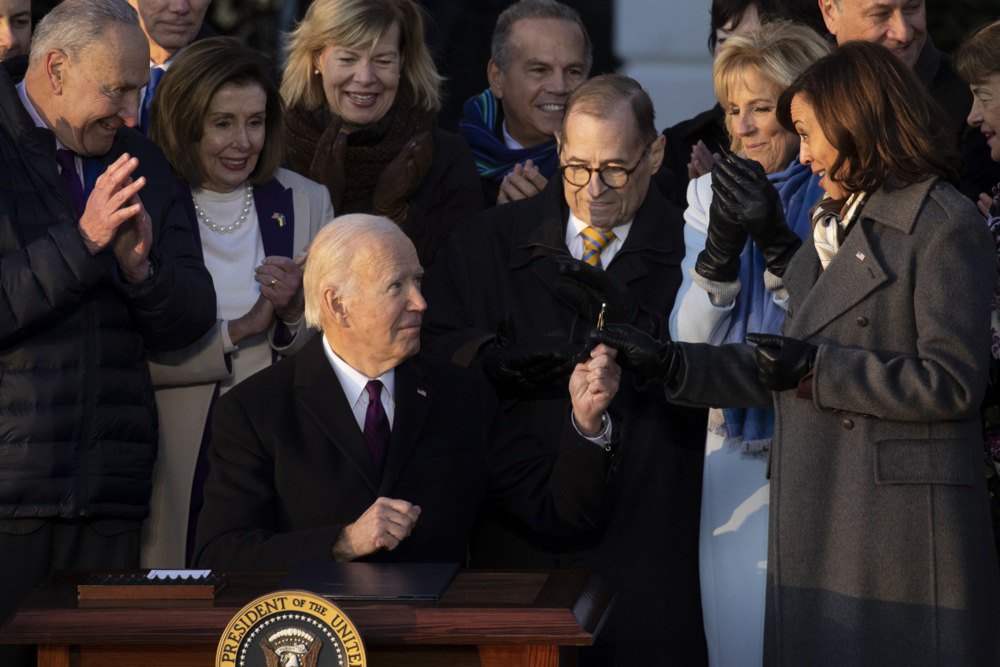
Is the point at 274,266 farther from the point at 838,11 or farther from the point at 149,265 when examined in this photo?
the point at 838,11

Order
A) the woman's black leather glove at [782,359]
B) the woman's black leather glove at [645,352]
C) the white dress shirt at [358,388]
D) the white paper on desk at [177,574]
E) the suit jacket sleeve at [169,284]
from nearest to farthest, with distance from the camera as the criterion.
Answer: the white paper on desk at [177,574]
the woman's black leather glove at [782,359]
the woman's black leather glove at [645,352]
the white dress shirt at [358,388]
the suit jacket sleeve at [169,284]

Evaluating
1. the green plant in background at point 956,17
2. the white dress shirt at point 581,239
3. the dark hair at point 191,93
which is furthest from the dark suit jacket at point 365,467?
the green plant in background at point 956,17

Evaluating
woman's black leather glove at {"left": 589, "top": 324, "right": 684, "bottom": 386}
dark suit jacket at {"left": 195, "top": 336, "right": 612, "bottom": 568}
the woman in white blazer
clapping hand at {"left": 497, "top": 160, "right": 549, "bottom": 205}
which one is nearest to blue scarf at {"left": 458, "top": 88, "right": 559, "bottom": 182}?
clapping hand at {"left": 497, "top": 160, "right": 549, "bottom": 205}

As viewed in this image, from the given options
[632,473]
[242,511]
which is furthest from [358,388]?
[632,473]

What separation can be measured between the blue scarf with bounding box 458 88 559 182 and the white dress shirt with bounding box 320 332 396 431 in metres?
1.58

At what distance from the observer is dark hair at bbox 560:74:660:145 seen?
4.37m

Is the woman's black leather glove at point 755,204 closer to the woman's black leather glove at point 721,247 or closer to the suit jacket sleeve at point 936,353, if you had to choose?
the woman's black leather glove at point 721,247

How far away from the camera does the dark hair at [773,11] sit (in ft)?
16.8

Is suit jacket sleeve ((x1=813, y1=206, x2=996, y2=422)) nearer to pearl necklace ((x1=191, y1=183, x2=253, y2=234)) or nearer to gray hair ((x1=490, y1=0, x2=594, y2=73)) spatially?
pearl necklace ((x1=191, y1=183, x2=253, y2=234))

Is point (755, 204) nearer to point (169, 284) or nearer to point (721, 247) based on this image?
A: point (721, 247)

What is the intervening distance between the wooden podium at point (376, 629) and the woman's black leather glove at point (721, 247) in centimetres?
116

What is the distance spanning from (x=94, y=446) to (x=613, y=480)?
1294mm

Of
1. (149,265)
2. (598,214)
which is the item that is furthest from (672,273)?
(149,265)

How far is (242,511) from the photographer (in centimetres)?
365
